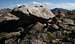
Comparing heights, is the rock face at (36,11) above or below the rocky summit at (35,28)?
above

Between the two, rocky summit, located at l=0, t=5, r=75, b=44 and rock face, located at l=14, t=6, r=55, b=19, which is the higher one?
rock face, located at l=14, t=6, r=55, b=19

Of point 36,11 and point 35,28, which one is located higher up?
point 36,11

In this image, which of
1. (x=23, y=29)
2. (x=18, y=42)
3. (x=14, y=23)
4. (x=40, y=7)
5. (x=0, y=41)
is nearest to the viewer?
(x=18, y=42)

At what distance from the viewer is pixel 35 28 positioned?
95.1ft

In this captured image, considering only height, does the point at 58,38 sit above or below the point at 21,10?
below

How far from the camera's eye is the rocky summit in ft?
85.8

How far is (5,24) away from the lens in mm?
33812

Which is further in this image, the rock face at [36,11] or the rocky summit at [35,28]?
the rock face at [36,11]

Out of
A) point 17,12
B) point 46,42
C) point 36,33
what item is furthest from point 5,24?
point 46,42

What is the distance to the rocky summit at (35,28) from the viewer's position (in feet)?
85.8

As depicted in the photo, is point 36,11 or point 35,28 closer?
point 35,28

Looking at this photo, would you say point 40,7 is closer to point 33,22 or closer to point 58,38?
point 33,22

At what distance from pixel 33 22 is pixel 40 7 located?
776 cm

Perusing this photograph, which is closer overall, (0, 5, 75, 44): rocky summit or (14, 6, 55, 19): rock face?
(0, 5, 75, 44): rocky summit
